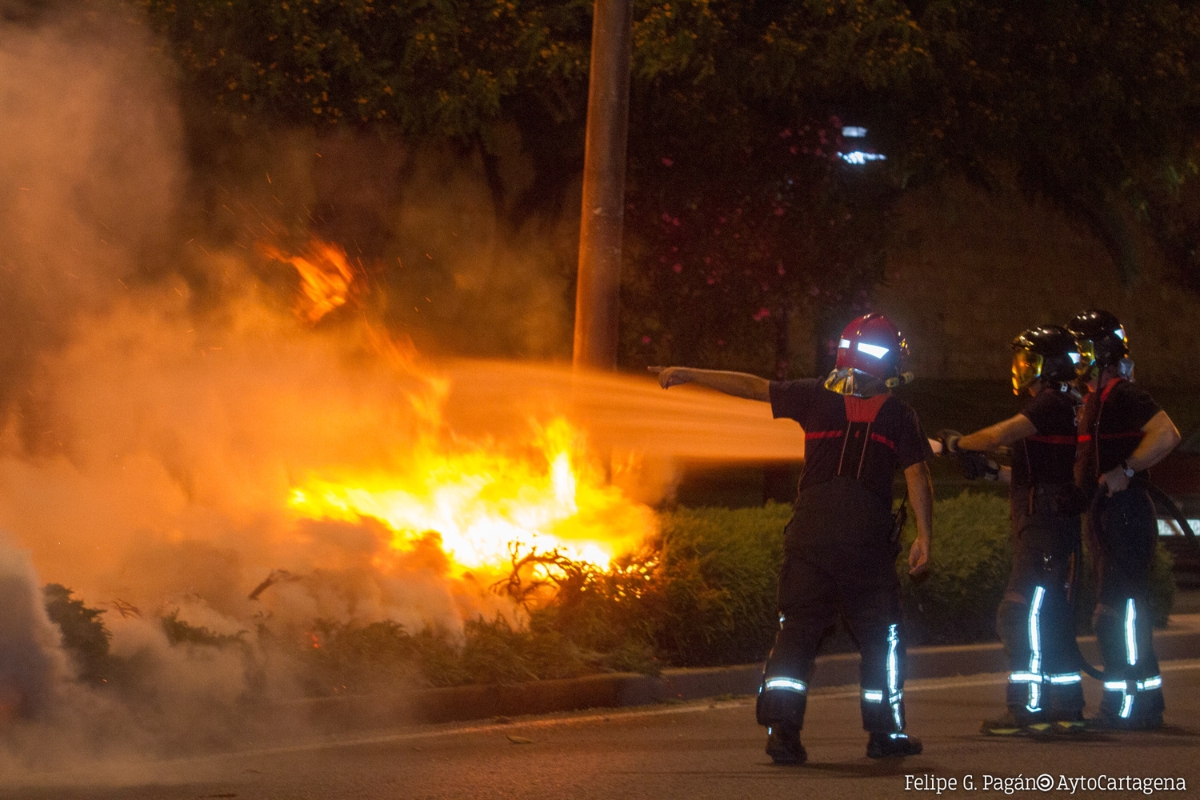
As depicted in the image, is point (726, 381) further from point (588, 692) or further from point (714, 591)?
point (714, 591)

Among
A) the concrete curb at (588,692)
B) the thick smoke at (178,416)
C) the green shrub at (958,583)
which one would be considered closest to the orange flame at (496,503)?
the thick smoke at (178,416)

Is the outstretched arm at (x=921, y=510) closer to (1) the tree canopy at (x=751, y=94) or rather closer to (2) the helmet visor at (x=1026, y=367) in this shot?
(2) the helmet visor at (x=1026, y=367)

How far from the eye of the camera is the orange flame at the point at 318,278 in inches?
382

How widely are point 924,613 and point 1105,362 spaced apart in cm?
256

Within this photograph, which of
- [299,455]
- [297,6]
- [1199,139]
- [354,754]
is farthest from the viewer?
[1199,139]

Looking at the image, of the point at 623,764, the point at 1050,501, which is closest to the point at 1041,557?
the point at 1050,501

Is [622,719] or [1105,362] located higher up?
[1105,362]

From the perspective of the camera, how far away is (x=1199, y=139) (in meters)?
14.6

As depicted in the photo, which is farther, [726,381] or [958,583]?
[958,583]

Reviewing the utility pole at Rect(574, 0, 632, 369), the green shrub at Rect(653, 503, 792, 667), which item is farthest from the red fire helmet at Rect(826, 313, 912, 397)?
the utility pole at Rect(574, 0, 632, 369)

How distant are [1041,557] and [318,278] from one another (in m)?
5.07

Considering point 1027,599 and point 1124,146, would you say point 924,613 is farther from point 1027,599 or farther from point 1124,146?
point 1124,146

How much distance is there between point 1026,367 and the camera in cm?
686

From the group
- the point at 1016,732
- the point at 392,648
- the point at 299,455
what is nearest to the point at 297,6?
the point at 299,455
